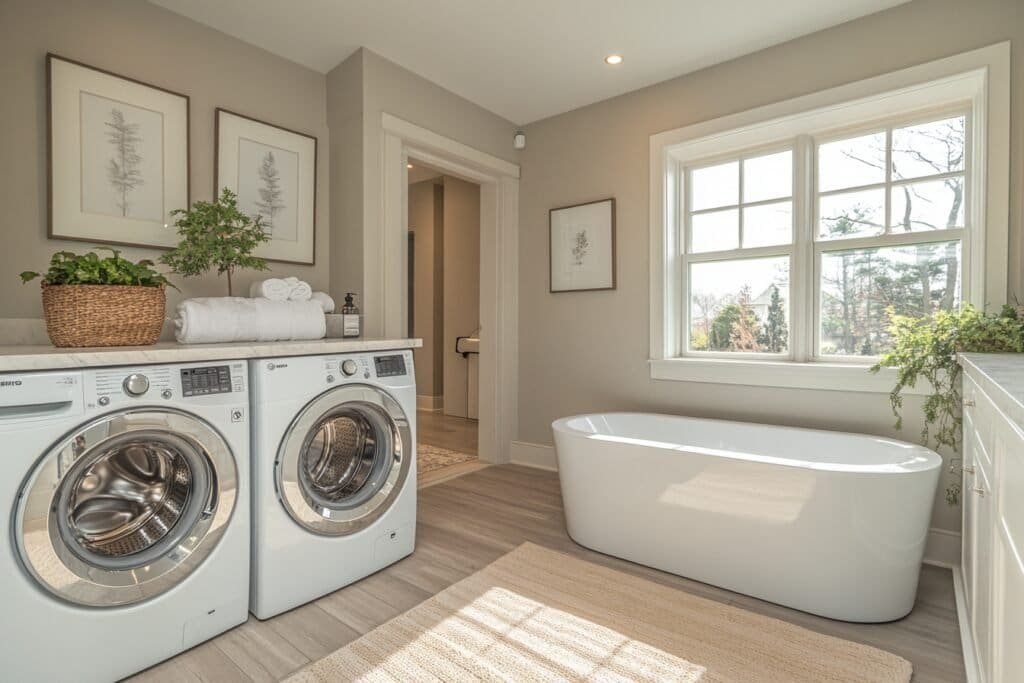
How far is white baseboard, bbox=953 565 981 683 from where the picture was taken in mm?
1459

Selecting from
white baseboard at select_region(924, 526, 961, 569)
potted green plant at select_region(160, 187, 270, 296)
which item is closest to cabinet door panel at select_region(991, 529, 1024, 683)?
white baseboard at select_region(924, 526, 961, 569)

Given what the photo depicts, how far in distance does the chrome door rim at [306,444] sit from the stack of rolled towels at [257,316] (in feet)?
1.48

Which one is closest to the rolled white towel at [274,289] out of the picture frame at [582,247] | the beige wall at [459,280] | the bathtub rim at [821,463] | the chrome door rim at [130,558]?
the chrome door rim at [130,558]

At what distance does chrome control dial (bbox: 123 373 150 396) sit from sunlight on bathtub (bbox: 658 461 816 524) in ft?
6.33

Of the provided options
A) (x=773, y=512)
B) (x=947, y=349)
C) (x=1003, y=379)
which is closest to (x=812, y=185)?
(x=947, y=349)

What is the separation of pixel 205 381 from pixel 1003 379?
2.13 meters

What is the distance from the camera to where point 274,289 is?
7.85 ft

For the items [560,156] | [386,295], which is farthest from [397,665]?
[560,156]

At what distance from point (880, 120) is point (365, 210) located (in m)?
2.71

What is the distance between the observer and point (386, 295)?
2.96m

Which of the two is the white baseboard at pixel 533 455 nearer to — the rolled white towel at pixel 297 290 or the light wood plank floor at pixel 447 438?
the light wood plank floor at pixel 447 438

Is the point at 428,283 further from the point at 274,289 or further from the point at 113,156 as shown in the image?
the point at 113,156

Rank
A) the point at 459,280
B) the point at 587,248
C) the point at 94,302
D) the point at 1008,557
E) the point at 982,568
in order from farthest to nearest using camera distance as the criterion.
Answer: the point at 459,280, the point at 587,248, the point at 94,302, the point at 982,568, the point at 1008,557

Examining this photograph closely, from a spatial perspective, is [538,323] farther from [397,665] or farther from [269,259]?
[397,665]
